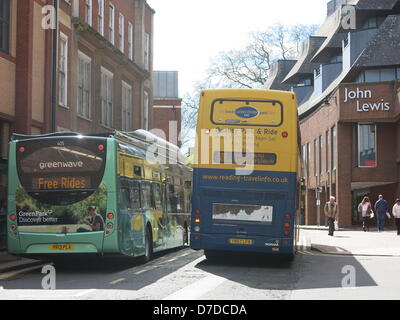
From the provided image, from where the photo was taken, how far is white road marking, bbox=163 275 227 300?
35.2 feet

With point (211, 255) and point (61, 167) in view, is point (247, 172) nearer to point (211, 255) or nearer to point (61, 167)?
point (211, 255)

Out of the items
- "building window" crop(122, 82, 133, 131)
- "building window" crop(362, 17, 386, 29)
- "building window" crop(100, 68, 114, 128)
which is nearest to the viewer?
"building window" crop(100, 68, 114, 128)

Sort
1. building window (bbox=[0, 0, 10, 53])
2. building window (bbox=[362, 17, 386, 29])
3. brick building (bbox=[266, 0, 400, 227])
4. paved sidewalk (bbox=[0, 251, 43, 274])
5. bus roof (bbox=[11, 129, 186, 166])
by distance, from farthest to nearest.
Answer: building window (bbox=[362, 17, 386, 29]) < brick building (bbox=[266, 0, 400, 227]) < building window (bbox=[0, 0, 10, 53]) < paved sidewalk (bbox=[0, 251, 43, 274]) < bus roof (bbox=[11, 129, 186, 166])

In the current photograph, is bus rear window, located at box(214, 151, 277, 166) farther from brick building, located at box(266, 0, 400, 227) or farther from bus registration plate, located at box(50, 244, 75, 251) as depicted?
brick building, located at box(266, 0, 400, 227)

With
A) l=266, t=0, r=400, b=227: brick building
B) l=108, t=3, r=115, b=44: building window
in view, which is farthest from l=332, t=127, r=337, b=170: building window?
l=108, t=3, r=115, b=44: building window

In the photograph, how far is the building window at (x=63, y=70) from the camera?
2719 cm

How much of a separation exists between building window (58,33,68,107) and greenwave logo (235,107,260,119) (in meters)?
12.4

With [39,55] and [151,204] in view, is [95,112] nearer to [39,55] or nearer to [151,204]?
[39,55]

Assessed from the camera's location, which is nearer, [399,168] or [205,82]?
[399,168]

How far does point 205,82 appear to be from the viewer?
6512 centimetres

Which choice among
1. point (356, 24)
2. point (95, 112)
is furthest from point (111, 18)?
point (356, 24)

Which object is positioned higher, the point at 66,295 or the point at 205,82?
the point at 205,82

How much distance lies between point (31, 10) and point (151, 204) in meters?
8.89
